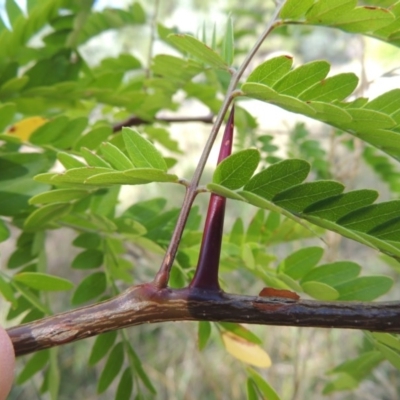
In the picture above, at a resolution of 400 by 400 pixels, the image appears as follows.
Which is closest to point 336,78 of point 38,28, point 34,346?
point 34,346

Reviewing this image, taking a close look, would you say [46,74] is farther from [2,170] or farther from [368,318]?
[368,318]

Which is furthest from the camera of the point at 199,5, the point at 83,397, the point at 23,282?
the point at 199,5

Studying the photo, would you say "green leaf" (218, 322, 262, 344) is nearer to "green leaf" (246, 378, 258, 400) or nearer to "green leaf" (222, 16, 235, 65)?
"green leaf" (246, 378, 258, 400)

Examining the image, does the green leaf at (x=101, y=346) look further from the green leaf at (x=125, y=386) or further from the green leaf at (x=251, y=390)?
the green leaf at (x=251, y=390)

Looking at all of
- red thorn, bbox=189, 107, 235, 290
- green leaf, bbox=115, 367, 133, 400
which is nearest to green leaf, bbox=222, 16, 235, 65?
red thorn, bbox=189, 107, 235, 290

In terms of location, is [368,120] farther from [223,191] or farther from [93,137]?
[93,137]

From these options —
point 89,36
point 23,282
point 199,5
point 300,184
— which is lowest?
point 23,282

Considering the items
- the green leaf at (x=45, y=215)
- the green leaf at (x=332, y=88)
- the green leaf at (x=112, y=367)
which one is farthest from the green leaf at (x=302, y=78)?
the green leaf at (x=112, y=367)

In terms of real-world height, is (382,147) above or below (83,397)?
above
